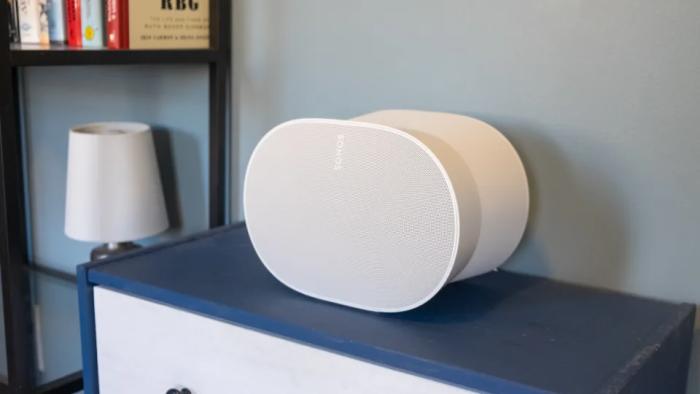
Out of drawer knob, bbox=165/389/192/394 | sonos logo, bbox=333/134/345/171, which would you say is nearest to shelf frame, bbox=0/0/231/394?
drawer knob, bbox=165/389/192/394

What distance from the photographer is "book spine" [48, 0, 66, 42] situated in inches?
45.1

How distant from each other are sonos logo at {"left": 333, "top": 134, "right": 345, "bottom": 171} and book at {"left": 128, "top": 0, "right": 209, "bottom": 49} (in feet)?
1.57

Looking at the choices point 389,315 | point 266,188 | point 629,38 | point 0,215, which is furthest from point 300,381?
point 629,38

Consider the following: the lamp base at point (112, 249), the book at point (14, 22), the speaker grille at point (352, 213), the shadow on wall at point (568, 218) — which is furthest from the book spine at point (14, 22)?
the shadow on wall at point (568, 218)

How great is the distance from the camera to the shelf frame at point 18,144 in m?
0.92

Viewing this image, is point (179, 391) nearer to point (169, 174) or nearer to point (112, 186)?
point (112, 186)

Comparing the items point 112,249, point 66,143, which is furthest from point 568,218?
point 66,143

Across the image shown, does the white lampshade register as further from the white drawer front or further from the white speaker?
the white speaker

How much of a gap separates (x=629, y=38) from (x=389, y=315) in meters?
0.46

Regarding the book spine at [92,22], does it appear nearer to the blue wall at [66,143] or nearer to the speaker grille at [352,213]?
the blue wall at [66,143]

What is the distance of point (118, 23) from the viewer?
1.11 m

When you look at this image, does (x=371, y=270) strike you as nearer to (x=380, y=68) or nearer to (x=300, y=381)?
(x=300, y=381)

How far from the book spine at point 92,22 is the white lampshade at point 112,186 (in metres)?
0.17

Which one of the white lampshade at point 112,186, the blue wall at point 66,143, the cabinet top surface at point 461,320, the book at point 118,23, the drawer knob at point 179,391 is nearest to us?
the cabinet top surface at point 461,320
